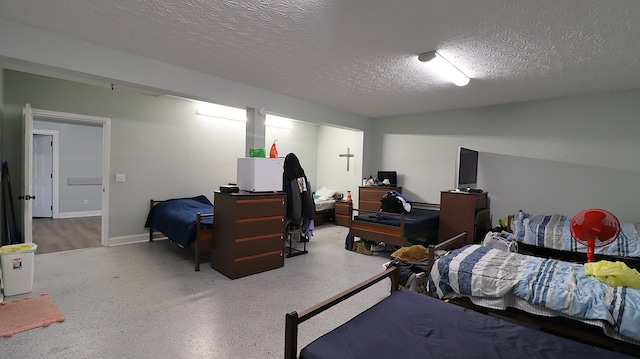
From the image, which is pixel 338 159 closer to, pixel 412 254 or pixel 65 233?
pixel 412 254

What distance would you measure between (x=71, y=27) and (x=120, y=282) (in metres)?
2.61

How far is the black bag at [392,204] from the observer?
15.5 ft

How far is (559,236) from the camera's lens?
11.4 ft

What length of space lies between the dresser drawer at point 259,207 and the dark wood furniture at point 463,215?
257 cm

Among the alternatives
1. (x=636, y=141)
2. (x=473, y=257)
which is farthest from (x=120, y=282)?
(x=636, y=141)

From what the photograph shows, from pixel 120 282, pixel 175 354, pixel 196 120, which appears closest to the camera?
pixel 175 354

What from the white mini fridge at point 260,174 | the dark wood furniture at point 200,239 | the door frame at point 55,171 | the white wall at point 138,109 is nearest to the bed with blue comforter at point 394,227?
the white mini fridge at point 260,174

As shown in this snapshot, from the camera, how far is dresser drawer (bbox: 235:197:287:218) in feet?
11.3

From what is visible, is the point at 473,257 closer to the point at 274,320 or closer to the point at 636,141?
the point at 274,320

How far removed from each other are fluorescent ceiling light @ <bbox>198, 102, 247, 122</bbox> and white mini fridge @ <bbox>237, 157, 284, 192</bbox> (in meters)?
2.23

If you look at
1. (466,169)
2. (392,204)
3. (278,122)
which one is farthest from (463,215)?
(278,122)

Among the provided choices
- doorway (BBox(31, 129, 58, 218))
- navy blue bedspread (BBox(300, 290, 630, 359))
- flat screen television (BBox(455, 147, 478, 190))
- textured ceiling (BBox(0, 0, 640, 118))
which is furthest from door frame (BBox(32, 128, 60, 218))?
flat screen television (BBox(455, 147, 478, 190))

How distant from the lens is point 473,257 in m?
2.42

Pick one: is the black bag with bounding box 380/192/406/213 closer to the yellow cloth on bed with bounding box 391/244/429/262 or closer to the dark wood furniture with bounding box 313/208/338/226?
the yellow cloth on bed with bounding box 391/244/429/262
